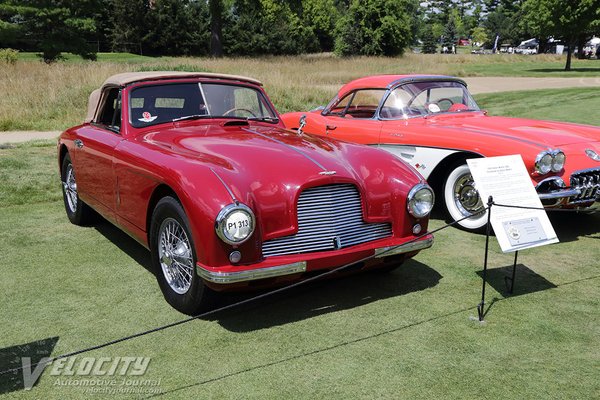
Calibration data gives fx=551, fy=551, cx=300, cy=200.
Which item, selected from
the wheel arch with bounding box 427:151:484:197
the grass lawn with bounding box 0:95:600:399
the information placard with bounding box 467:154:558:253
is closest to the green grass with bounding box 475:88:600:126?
the wheel arch with bounding box 427:151:484:197

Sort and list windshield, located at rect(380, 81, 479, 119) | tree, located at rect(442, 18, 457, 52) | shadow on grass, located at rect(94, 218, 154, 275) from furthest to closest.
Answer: tree, located at rect(442, 18, 457, 52)
windshield, located at rect(380, 81, 479, 119)
shadow on grass, located at rect(94, 218, 154, 275)

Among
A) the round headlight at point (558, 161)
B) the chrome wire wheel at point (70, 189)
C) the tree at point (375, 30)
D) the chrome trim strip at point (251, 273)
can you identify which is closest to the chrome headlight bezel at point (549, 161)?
the round headlight at point (558, 161)

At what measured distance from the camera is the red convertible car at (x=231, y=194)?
3395mm

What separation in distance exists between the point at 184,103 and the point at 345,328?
2.55 metres

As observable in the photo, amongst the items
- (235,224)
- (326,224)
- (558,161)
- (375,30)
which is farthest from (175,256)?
(375,30)

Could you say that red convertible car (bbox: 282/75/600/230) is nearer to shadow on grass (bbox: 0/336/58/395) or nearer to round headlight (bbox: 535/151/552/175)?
round headlight (bbox: 535/151/552/175)

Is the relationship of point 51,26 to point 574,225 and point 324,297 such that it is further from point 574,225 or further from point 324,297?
point 324,297

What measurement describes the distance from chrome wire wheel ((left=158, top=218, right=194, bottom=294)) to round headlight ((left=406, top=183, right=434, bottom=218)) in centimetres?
161

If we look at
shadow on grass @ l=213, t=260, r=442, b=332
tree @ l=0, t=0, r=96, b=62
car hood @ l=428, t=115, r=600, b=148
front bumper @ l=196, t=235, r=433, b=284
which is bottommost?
shadow on grass @ l=213, t=260, r=442, b=332

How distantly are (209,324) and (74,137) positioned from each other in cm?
301

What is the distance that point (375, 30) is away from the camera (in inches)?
1871

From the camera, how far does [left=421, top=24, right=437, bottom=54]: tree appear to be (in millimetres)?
96106

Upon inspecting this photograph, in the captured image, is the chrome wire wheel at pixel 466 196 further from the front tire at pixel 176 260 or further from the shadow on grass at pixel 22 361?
the shadow on grass at pixel 22 361

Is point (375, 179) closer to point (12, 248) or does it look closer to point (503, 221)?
point (503, 221)
